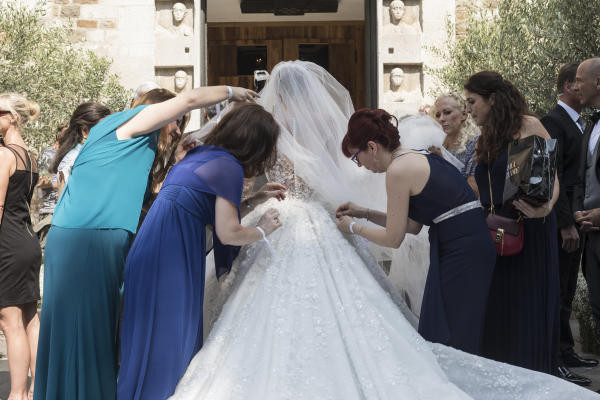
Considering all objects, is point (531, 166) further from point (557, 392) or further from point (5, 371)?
point (5, 371)

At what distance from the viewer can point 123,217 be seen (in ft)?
9.80

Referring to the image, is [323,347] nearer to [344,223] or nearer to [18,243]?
[344,223]

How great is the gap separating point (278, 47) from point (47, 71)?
5564 mm

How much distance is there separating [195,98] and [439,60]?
6977 mm

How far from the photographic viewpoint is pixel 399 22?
9477 millimetres

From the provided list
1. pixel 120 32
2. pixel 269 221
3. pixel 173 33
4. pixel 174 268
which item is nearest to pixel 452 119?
pixel 269 221

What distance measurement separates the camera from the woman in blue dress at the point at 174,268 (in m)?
2.84

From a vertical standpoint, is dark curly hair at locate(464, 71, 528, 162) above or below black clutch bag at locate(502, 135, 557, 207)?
above

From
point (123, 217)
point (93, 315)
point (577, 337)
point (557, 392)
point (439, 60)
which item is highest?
point (439, 60)

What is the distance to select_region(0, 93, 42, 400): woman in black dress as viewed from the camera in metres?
3.99

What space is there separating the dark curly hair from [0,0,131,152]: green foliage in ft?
16.6

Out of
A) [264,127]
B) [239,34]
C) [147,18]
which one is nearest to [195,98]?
[264,127]

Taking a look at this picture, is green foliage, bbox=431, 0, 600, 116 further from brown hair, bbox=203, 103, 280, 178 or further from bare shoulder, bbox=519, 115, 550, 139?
brown hair, bbox=203, 103, 280, 178

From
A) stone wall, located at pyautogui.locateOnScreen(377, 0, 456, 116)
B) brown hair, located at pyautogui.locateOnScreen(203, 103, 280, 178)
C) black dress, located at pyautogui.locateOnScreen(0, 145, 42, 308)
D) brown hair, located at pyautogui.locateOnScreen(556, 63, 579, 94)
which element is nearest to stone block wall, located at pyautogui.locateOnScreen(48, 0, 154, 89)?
stone wall, located at pyautogui.locateOnScreen(377, 0, 456, 116)
